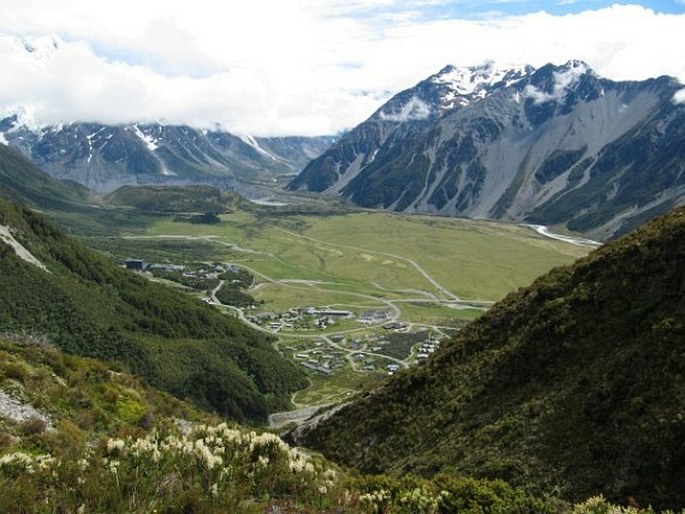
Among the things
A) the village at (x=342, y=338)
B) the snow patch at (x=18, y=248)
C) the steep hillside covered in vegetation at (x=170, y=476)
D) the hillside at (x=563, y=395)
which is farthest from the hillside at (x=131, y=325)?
the steep hillside covered in vegetation at (x=170, y=476)

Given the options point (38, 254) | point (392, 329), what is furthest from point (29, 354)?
point (392, 329)

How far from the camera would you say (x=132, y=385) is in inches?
1232

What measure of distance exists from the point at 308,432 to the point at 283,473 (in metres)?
30.0

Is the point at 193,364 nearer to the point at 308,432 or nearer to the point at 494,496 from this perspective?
the point at 308,432

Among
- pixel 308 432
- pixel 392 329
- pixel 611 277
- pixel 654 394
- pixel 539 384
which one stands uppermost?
pixel 611 277

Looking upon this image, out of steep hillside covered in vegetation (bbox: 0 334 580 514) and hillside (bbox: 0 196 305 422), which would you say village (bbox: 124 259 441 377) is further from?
steep hillside covered in vegetation (bbox: 0 334 580 514)

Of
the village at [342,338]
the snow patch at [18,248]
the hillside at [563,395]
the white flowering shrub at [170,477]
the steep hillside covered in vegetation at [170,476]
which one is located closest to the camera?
the white flowering shrub at [170,477]

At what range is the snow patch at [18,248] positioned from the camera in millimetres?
119938

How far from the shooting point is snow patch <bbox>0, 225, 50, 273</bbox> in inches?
4722

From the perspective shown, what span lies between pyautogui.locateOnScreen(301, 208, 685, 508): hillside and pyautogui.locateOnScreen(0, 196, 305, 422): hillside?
6483 cm

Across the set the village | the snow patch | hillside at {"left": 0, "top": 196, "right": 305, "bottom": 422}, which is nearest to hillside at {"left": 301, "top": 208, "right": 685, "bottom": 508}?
hillside at {"left": 0, "top": 196, "right": 305, "bottom": 422}

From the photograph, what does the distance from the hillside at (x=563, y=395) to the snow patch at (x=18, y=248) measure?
9511cm

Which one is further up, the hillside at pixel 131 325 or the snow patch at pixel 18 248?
the snow patch at pixel 18 248

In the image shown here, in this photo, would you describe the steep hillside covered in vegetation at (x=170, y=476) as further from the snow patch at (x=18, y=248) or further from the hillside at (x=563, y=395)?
the snow patch at (x=18, y=248)
